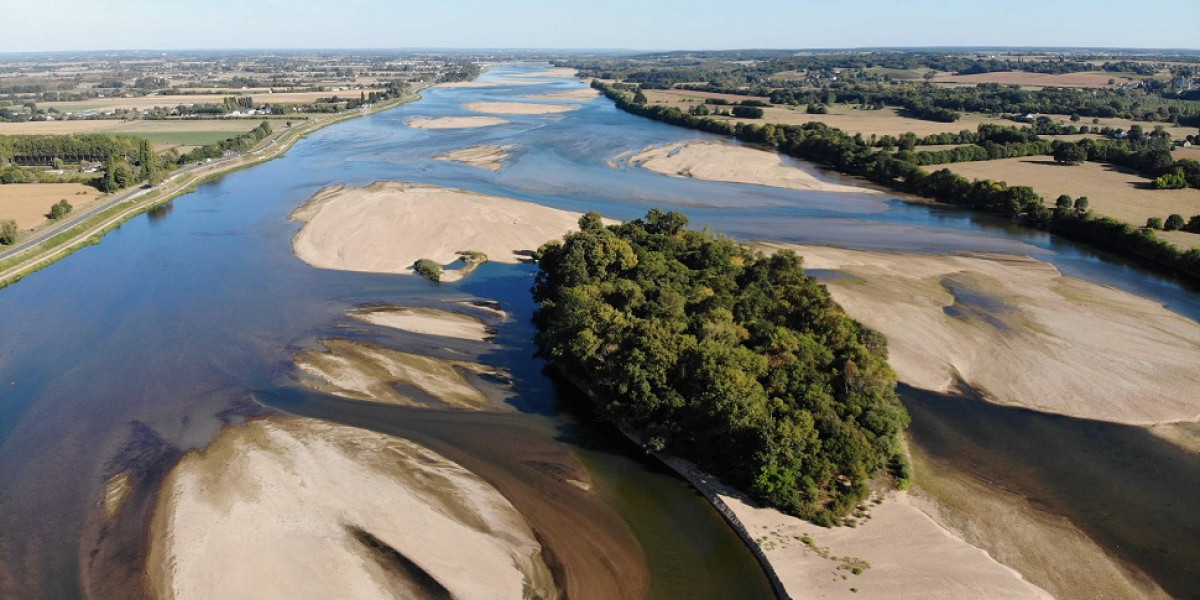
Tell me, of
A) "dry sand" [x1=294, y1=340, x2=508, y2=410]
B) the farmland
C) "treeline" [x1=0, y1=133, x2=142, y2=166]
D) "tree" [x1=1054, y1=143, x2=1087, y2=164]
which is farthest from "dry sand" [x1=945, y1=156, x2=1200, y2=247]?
"treeline" [x1=0, y1=133, x2=142, y2=166]

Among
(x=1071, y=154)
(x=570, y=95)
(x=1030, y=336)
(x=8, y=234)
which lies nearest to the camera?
(x=1030, y=336)

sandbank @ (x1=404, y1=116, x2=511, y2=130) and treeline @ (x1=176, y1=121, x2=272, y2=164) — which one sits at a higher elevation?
sandbank @ (x1=404, y1=116, x2=511, y2=130)

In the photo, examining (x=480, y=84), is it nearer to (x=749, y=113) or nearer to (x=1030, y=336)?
(x=749, y=113)

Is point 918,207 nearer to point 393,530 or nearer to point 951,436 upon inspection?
point 951,436

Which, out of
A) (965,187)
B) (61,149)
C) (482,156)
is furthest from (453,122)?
(965,187)

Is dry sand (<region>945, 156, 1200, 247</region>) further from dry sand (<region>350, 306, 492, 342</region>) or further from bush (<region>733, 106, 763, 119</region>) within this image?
dry sand (<region>350, 306, 492, 342</region>)

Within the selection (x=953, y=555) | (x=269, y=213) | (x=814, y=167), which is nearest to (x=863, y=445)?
(x=953, y=555)
